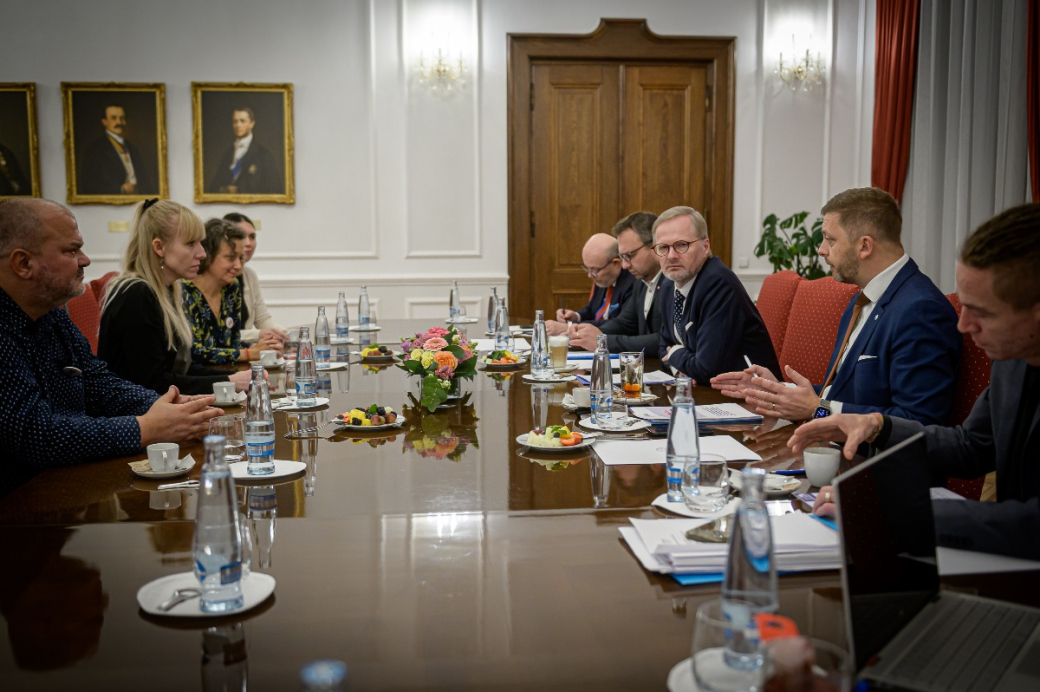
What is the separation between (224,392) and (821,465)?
1.73 m

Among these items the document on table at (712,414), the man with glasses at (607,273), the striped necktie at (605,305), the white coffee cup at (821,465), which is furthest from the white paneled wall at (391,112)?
the white coffee cup at (821,465)

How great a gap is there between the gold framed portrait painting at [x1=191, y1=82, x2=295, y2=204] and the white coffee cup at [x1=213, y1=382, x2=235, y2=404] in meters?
4.40

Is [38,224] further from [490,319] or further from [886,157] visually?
[886,157]

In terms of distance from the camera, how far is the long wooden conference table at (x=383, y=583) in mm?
1032

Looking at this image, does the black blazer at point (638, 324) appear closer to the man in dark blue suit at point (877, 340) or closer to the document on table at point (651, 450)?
the man in dark blue suit at point (877, 340)

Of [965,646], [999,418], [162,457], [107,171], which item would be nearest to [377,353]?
[162,457]

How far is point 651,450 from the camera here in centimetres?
206

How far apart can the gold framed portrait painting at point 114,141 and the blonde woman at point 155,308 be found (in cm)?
362

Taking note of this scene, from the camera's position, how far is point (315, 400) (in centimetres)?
271

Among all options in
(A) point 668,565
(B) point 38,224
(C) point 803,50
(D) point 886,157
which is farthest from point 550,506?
(C) point 803,50

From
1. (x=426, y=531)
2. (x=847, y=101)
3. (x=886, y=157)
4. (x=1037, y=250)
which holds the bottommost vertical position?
(x=426, y=531)

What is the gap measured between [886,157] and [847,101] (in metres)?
0.77

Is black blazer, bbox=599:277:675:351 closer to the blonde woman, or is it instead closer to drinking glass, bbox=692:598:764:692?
the blonde woman

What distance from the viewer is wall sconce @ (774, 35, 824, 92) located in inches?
279
